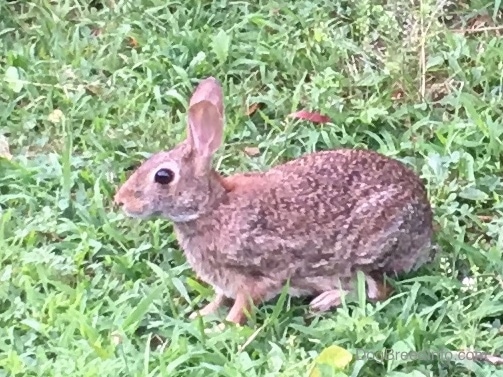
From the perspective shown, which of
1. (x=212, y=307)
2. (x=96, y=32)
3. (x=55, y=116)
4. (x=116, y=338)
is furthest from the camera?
(x=96, y=32)

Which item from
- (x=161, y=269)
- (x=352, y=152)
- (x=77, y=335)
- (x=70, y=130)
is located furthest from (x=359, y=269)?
(x=70, y=130)

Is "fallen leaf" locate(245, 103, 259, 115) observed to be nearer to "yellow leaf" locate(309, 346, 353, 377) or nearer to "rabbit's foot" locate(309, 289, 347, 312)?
"rabbit's foot" locate(309, 289, 347, 312)

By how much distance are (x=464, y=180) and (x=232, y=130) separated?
115 cm

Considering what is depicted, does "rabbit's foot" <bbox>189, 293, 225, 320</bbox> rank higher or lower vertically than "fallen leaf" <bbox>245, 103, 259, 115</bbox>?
lower

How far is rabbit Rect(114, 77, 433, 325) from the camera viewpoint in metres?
4.39

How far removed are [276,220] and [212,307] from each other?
0.44 m

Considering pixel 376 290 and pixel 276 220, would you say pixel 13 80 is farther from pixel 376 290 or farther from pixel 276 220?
pixel 376 290

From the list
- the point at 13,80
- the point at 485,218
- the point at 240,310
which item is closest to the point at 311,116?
the point at 485,218

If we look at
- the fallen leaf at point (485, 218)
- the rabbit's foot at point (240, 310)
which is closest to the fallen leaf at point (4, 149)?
the rabbit's foot at point (240, 310)

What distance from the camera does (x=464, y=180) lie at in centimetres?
509

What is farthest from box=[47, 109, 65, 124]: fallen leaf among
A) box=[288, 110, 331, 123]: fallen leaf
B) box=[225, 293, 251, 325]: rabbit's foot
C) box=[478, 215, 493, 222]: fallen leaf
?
box=[478, 215, 493, 222]: fallen leaf

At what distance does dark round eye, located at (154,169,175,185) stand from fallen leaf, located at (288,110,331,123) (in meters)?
1.34

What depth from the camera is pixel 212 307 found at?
4.54m

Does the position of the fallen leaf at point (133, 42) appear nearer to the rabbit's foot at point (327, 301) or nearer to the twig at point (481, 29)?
the twig at point (481, 29)
